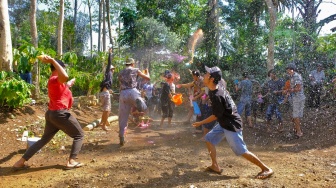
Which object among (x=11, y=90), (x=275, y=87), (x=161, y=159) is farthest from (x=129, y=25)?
(x=161, y=159)

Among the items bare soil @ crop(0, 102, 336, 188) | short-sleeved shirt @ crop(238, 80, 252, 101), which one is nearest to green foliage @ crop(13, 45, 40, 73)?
bare soil @ crop(0, 102, 336, 188)

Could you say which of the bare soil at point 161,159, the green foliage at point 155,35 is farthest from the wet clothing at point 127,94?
the green foliage at point 155,35

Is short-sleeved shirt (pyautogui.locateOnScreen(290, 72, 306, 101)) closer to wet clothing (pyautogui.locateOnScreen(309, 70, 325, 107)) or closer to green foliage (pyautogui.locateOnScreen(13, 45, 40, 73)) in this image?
wet clothing (pyautogui.locateOnScreen(309, 70, 325, 107))

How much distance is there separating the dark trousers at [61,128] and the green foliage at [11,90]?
232 cm

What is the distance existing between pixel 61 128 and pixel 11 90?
2570 millimetres

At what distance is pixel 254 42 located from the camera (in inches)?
826

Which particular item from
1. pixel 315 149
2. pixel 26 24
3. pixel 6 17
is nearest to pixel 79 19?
pixel 26 24

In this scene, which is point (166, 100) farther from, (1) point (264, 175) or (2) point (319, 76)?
(2) point (319, 76)

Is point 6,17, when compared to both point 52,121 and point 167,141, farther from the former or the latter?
point 167,141

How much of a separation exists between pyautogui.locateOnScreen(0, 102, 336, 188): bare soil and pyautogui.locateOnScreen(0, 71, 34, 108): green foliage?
0.38 metres

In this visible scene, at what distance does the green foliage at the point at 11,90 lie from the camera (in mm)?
6207

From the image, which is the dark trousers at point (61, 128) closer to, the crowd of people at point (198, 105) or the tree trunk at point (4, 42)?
the crowd of people at point (198, 105)

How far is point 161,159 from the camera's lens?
16.5 feet

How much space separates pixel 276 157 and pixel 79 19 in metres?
28.8
